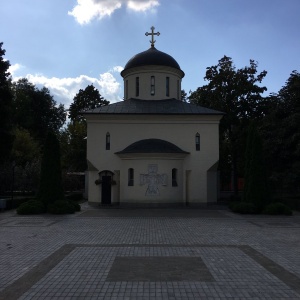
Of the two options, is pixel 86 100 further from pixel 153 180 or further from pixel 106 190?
pixel 153 180

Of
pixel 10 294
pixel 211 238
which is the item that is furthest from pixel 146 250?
pixel 10 294

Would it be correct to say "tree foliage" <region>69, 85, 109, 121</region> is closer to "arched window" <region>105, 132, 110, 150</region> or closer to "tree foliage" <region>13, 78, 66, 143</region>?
"tree foliage" <region>13, 78, 66, 143</region>

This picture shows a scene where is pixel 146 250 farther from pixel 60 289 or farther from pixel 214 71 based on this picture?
pixel 214 71

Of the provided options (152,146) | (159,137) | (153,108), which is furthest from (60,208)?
(153,108)

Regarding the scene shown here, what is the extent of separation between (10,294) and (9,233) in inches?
335

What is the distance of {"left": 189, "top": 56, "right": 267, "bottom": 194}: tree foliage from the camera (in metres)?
37.2

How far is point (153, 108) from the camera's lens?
30.4 metres

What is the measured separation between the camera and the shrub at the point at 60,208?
882 inches

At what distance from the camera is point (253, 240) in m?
13.4

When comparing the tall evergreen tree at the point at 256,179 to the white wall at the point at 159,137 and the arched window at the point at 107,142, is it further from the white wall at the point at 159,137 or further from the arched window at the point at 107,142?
the arched window at the point at 107,142

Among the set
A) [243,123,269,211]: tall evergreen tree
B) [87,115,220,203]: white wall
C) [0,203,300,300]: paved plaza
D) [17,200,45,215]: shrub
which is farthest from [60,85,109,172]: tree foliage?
[0,203,300,300]: paved plaza

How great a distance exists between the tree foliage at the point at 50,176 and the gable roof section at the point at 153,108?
5.72m

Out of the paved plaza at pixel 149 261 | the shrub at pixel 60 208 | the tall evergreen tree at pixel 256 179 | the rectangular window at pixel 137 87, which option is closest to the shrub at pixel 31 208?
the shrub at pixel 60 208

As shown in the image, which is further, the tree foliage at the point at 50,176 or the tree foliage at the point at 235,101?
the tree foliage at the point at 235,101
